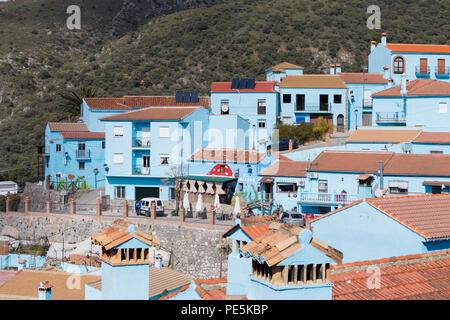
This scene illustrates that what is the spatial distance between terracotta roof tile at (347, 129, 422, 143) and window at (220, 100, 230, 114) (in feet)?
38.3

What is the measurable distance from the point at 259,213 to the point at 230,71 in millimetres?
41257

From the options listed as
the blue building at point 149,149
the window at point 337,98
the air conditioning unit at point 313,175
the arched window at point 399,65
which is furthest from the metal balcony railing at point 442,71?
the air conditioning unit at point 313,175

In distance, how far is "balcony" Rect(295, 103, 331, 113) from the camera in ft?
189

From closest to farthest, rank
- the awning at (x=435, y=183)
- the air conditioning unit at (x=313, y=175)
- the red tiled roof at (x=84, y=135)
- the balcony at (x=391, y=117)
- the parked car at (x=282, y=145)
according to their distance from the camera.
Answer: the awning at (x=435, y=183) < the air conditioning unit at (x=313, y=175) < the parked car at (x=282, y=145) < the balcony at (x=391, y=117) < the red tiled roof at (x=84, y=135)

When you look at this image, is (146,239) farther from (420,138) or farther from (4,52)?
(4,52)

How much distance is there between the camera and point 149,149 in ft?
164

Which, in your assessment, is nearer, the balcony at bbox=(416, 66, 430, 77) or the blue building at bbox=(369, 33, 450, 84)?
the blue building at bbox=(369, 33, 450, 84)

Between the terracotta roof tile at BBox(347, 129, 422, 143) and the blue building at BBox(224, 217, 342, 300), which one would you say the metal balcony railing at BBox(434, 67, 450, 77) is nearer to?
the terracotta roof tile at BBox(347, 129, 422, 143)

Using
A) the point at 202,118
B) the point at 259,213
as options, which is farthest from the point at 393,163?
the point at 202,118

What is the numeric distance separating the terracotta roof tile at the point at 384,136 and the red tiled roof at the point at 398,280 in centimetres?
2949

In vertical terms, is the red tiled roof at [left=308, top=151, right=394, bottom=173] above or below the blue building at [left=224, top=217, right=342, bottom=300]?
above

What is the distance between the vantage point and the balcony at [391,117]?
171 ft

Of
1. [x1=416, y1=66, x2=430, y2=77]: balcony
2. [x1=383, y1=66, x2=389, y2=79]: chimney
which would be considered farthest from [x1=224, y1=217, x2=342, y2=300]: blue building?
[x1=416, y1=66, x2=430, y2=77]: balcony

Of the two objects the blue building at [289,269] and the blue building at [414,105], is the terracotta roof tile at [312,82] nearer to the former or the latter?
the blue building at [414,105]
